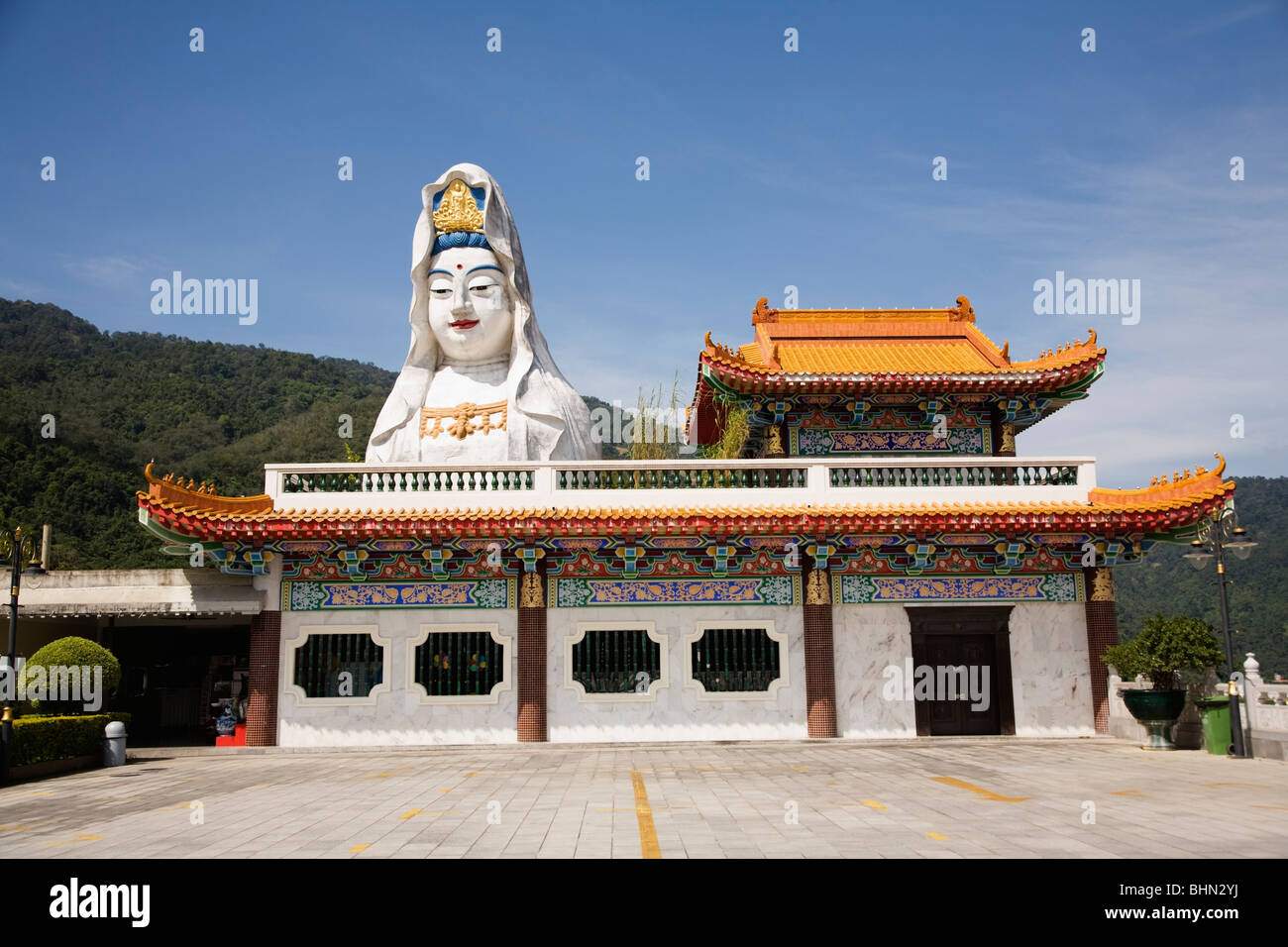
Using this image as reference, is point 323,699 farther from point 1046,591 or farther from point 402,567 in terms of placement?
point 1046,591

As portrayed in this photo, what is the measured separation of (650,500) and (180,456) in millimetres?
44619

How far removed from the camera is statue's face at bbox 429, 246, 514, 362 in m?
20.8

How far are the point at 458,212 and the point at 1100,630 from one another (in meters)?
14.8

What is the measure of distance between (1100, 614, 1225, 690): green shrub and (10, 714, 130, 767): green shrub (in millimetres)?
16512

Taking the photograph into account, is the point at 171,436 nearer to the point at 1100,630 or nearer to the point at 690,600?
the point at 690,600

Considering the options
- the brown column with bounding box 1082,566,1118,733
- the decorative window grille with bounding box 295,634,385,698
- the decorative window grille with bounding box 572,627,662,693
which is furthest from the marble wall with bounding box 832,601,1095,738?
the decorative window grille with bounding box 295,634,385,698

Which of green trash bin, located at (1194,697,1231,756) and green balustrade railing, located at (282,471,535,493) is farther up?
green balustrade railing, located at (282,471,535,493)

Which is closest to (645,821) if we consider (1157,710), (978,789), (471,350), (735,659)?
(978,789)

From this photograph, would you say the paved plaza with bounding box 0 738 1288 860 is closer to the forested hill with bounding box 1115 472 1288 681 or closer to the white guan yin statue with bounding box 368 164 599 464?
the white guan yin statue with bounding box 368 164 599 464

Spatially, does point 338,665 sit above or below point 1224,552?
below

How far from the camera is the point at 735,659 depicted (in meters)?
18.2

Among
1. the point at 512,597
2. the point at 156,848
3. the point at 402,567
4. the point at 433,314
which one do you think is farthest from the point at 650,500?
the point at 156,848

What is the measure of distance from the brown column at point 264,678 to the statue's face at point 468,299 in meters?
6.63
